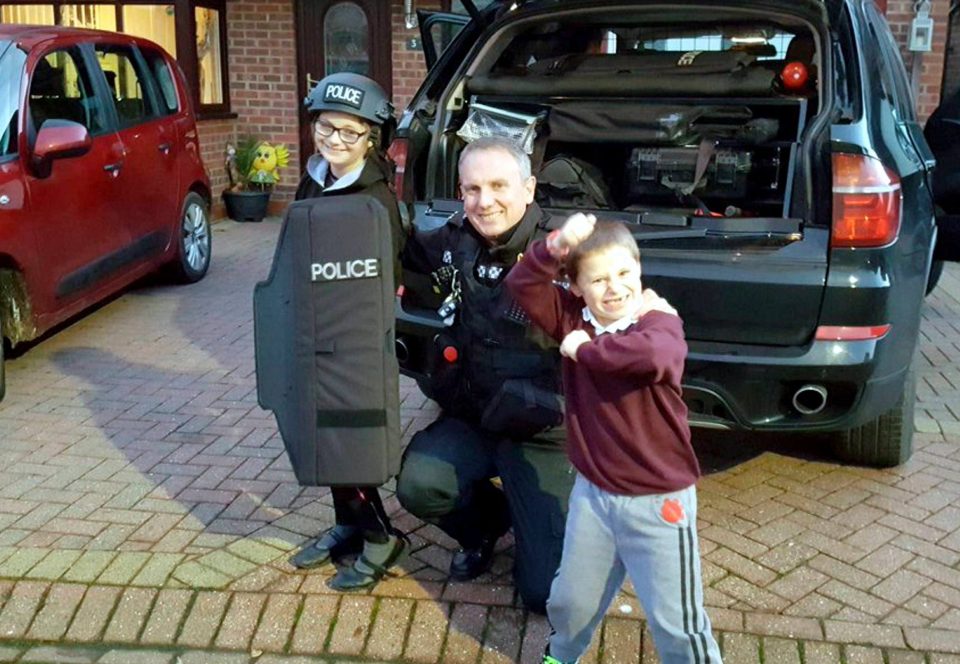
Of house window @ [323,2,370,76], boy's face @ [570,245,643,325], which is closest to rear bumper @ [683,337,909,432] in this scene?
boy's face @ [570,245,643,325]

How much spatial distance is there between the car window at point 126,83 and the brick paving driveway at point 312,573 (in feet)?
8.09

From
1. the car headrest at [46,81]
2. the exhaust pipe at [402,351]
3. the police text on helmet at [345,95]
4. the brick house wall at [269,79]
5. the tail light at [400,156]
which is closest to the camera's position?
the police text on helmet at [345,95]

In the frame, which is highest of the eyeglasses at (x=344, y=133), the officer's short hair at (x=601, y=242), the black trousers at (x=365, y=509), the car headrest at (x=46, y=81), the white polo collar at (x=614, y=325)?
the car headrest at (x=46, y=81)

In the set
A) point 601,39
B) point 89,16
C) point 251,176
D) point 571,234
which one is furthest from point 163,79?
point 571,234

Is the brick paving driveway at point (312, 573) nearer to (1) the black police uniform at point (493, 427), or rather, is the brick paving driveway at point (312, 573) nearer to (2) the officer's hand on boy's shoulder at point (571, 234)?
(1) the black police uniform at point (493, 427)

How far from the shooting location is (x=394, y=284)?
10.4 feet

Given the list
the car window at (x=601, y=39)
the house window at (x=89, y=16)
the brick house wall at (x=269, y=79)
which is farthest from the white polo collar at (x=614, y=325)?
the house window at (x=89, y=16)

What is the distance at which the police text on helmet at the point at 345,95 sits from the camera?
329 centimetres

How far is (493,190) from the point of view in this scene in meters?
3.08

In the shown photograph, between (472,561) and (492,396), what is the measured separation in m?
0.58

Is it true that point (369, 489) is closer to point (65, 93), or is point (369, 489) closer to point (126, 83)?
point (65, 93)

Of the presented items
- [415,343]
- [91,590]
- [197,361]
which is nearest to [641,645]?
[415,343]

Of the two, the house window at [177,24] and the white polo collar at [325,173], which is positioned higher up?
the house window at [177,24]

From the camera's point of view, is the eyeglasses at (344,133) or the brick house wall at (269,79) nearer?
the eyeglasses at (344,133)
